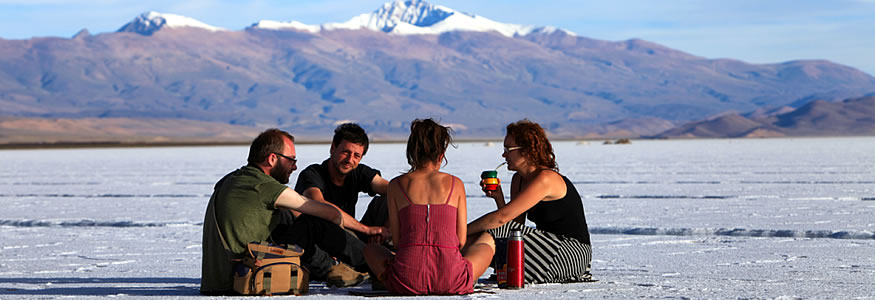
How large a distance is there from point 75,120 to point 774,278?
14972 centimetres

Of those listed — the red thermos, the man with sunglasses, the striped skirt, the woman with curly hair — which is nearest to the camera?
the man with sunglasses

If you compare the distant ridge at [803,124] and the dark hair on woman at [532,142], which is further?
the distant ridge at [803,124]

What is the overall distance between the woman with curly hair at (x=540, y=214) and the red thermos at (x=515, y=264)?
0.12 metres

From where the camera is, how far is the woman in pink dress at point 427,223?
16.9 feet

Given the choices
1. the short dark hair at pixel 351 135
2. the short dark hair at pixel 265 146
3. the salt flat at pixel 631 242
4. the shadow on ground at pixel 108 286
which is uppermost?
the short dark hair at pixel 351 135

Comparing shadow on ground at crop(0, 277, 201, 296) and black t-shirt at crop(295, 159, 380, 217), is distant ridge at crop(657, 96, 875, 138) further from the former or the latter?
shadow on ground at crop(0, 277, 201, 296)

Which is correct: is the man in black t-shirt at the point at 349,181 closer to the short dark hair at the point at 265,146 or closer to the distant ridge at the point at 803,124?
the short dark hair at the point at 265,146

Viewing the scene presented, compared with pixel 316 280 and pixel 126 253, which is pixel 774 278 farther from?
pixel 126 253

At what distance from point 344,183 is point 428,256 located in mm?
1310

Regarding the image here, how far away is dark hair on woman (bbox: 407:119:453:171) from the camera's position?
5.04 meters

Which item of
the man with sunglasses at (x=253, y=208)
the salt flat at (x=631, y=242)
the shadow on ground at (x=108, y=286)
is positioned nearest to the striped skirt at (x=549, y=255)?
the salt flat at (x=631, y=242)

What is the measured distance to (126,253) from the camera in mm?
8219

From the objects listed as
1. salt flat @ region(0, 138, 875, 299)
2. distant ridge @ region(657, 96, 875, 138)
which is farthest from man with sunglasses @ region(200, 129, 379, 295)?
distant ridge @ region(657, 96, 875, 138)

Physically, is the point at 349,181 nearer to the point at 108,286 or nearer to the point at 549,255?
the point at 549,255
